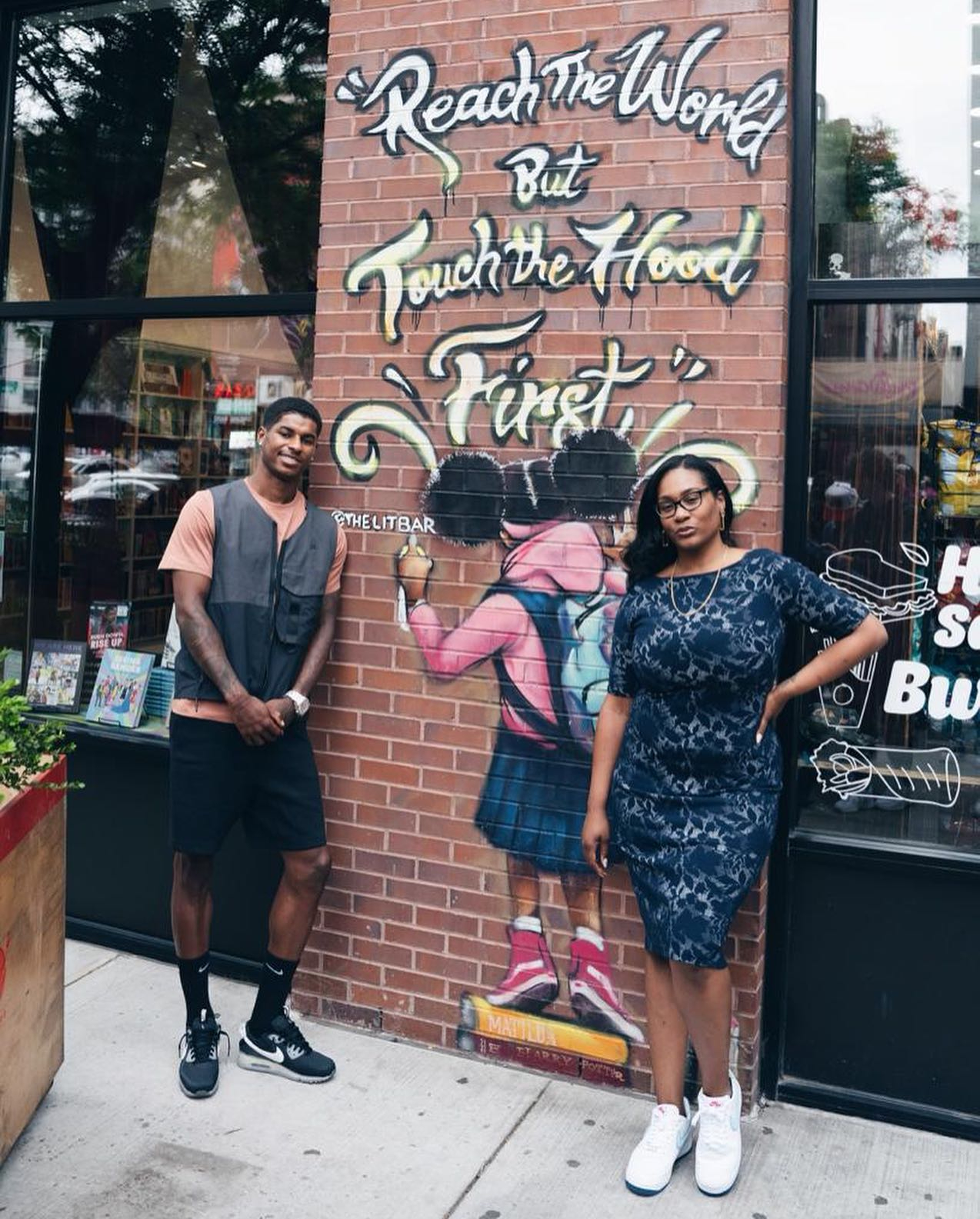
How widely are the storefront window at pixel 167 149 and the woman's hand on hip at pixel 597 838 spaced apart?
241cm

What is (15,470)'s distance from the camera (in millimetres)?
5648

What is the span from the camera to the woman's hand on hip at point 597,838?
374 centimetres

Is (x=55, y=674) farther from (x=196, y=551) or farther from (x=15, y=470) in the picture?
(x=196, y=551)

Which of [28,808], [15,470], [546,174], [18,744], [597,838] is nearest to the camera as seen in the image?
[18,744]

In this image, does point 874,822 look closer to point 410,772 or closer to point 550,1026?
point 550,1026

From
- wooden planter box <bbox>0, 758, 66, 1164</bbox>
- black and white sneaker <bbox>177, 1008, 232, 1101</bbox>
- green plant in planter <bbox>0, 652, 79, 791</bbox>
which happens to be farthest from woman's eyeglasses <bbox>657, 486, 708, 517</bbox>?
black and white sneaker <bbox>177, 1008, 232, 1101</bbox>

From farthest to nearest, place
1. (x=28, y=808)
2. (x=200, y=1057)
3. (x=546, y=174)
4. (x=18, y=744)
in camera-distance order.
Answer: (x=546, y=174) < (x=200, y=1057) < (x=28, y=808) < (x=18, y=744)

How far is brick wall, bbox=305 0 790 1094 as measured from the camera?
387cm

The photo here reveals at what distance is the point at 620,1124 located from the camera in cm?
383

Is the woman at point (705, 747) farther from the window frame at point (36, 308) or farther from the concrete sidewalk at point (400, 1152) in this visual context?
the window frame at point (36, 308)

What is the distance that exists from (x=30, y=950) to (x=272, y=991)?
0.89 m

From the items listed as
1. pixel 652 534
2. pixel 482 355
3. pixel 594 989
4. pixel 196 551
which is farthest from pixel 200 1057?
pixel 482 355

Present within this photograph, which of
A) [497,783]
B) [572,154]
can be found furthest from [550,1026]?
[572,154]

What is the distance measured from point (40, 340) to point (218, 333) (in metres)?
1.00
